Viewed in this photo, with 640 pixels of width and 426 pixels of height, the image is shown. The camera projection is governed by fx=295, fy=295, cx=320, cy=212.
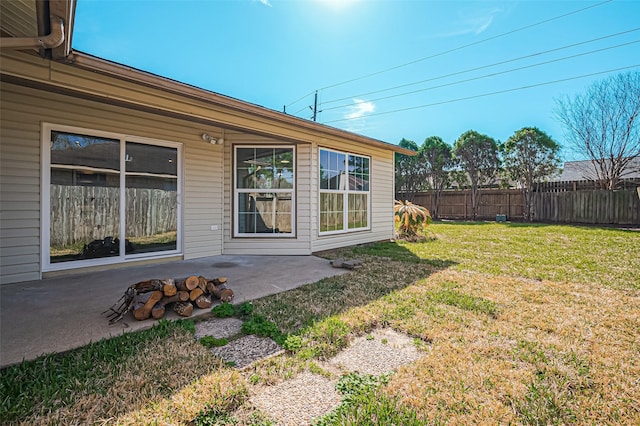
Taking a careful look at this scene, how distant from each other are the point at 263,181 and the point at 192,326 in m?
3.99

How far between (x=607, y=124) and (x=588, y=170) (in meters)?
2.44

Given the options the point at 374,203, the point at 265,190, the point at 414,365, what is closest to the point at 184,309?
the point at 414,365

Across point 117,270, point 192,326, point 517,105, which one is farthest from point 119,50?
point 517,105

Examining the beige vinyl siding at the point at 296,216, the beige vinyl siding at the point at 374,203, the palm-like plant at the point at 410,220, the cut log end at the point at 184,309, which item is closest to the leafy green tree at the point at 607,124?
the palm-like plant at the point at 410,220

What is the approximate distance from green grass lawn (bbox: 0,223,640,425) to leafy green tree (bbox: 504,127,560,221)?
10891 mm

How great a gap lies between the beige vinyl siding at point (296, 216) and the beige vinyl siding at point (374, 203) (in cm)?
19

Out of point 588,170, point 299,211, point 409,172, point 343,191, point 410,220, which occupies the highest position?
point 409,172

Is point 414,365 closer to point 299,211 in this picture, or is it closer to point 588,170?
point 299,211

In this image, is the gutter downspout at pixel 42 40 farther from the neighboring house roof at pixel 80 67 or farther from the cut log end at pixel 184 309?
the cut log end at pixel 184 309

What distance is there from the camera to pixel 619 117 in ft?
38.9

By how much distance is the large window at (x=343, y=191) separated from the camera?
22.0 ft

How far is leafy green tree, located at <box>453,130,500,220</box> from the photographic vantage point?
14.6 metres

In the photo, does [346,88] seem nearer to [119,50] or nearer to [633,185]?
[119,50]

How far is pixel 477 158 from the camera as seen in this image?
14828 mm
